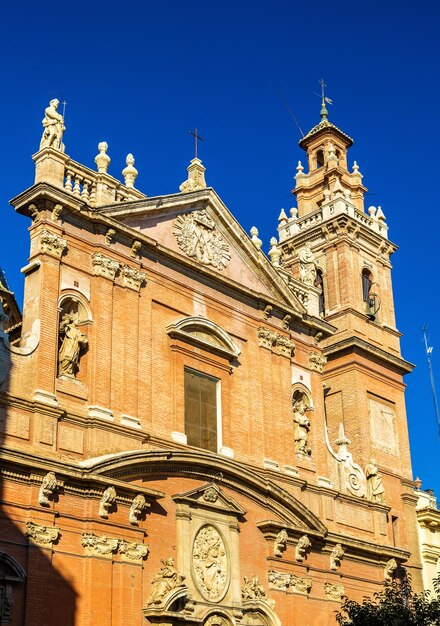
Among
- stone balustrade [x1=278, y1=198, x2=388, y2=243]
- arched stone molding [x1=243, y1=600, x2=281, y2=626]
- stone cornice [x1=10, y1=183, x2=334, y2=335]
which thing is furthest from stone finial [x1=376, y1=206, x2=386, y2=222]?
arched stone molding [x1=243, y1=600, x2=281, y2=626]

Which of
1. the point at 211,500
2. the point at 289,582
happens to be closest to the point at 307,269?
the point at 211,500

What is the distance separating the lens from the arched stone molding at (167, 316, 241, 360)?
2334cm

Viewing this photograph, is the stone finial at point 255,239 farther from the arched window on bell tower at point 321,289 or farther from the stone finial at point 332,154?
the stone finial at point 332,154

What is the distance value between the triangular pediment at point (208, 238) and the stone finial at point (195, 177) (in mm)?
675

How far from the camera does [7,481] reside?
1819cm

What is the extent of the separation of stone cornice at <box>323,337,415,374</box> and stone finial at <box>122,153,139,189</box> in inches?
404

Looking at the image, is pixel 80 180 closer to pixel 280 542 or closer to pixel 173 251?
pixel 173 251

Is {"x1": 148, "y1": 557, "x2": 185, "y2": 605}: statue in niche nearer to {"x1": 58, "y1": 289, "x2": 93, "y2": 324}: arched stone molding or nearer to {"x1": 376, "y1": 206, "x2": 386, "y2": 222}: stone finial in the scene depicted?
{"x1": 58, "y1": 289, "x2": 93, "y2": 324}: arched stone molding

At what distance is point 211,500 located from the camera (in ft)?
72.7

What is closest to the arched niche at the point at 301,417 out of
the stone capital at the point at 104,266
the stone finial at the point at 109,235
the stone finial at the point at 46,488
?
the stone capital at the point at 104,266

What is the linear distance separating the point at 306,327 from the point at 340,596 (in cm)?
751

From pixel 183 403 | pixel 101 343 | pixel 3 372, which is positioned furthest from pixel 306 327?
pixel 3 372

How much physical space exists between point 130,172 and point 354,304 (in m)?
11.3

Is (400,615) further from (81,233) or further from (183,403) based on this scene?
(81,233)
